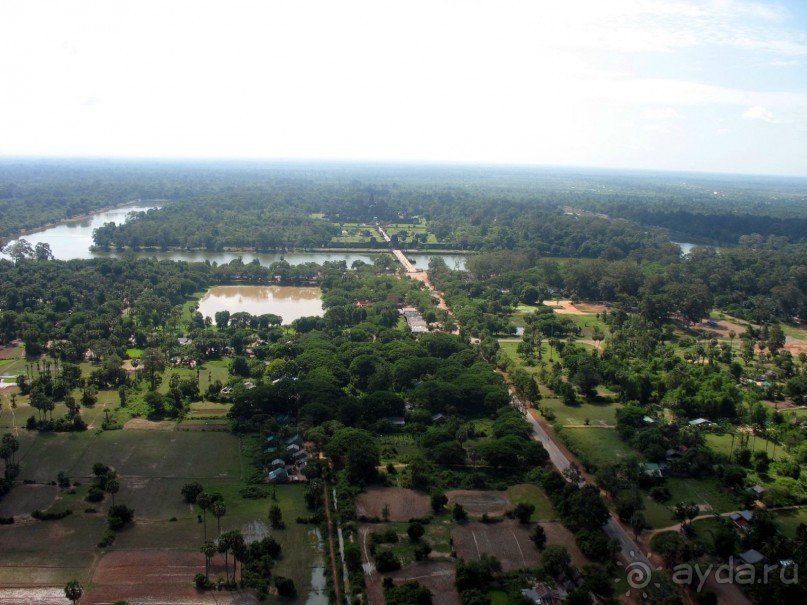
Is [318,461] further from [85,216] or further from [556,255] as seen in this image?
[85,216]

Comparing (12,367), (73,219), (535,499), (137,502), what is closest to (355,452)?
(535,499)

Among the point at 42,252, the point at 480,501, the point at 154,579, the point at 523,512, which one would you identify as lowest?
the point at 154,579

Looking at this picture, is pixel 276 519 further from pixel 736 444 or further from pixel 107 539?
pixel 736 444

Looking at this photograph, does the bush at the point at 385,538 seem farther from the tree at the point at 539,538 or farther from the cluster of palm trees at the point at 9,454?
the cluster of palm trees at the point at 9,454

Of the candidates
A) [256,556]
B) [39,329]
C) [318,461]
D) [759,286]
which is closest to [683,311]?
[759,286]

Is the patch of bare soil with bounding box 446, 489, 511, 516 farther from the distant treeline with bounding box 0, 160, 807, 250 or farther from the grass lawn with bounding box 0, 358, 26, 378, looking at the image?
the distant treeline with bounding box 0, 160, 807, 250

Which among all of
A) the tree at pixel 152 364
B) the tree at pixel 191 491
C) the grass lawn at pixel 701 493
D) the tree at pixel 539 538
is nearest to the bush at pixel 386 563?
the tree at pixel 539 538
